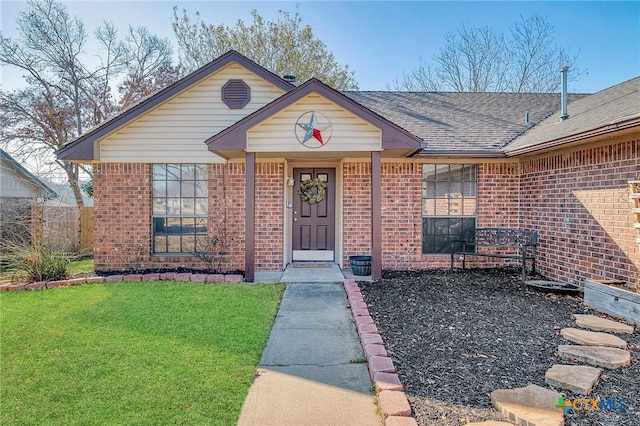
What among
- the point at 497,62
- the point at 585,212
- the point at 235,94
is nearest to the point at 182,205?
the point at 235,94

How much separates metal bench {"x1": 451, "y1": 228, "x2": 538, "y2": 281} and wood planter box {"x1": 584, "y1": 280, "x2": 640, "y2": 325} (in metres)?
2.03

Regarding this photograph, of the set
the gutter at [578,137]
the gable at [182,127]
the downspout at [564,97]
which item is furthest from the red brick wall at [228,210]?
the downspout at [564,97]

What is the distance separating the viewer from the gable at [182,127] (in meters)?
8.25

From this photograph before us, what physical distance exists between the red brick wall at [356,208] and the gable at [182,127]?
8.56 feet

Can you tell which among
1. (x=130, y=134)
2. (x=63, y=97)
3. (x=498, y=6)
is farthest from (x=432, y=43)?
(x=63, y=97)

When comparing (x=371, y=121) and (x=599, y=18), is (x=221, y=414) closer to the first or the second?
(x=371, y=121)

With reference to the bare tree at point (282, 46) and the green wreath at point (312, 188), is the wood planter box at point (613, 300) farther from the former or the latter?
the bare tree at point (282, 46)

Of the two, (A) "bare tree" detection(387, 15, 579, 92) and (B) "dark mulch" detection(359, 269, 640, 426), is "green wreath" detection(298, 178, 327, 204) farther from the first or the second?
(A) "bare tree" detection(387, 15, 579, 92)

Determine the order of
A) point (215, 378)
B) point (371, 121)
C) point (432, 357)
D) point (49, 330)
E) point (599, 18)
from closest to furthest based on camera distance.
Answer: point (215, 378), point (432, 357), point (49, 330), point (371, 121), point (599, 18)

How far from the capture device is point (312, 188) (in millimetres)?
9086

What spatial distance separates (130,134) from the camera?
8250 millimetres

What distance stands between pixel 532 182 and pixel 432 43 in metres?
14.8

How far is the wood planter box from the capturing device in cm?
476

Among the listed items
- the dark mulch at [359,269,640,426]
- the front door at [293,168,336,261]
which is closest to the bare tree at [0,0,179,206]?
the front door at [293,168,336,261]
